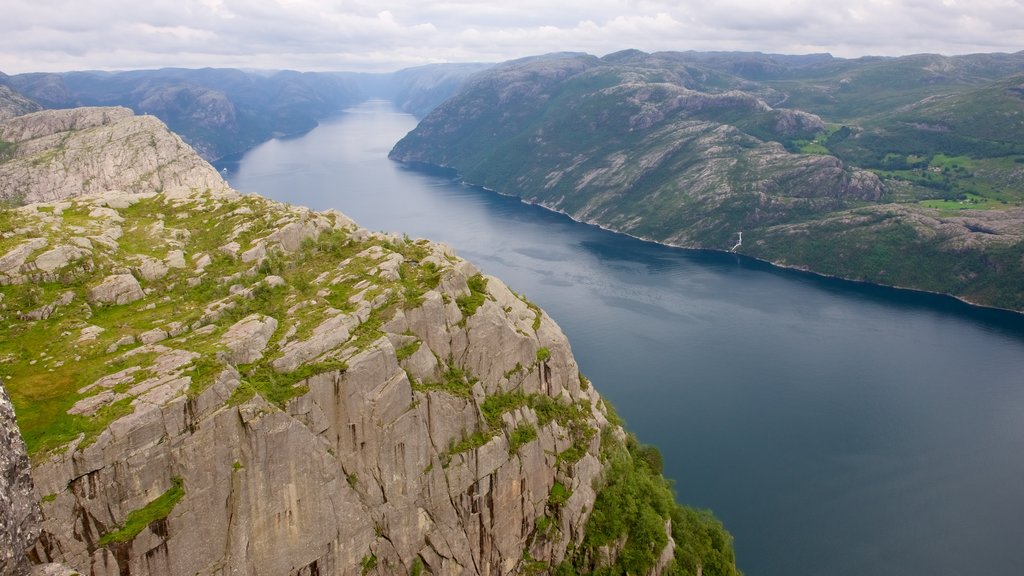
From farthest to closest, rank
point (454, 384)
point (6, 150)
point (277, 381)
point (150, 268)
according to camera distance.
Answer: point (6, 150), point (454, 384), point (150, 268), point (277, 381)

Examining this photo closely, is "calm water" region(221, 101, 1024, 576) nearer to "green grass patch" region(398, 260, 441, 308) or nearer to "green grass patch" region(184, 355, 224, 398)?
"green grass patch" region(398, 260, 441, 308)

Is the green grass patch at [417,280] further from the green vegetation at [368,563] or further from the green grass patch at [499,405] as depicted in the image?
the green vegetation at [368,563]

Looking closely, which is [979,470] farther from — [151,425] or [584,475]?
[151,425]

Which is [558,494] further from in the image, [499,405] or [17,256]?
[17,256]

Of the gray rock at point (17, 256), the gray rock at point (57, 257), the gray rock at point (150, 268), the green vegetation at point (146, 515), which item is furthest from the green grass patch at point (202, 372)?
the gray rock at point (17, 256)

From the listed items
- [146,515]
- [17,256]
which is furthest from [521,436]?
[17,256]
